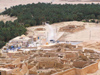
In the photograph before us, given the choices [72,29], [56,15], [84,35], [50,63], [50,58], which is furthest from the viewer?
[56,15]

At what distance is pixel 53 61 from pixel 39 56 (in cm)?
212

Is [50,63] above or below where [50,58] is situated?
below

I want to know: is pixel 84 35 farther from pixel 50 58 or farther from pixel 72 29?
pixel 50 58

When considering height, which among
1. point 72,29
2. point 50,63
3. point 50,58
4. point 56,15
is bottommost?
point 50,63

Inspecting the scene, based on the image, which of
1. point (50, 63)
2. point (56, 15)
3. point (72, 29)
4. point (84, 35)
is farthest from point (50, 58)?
point (56, 15)

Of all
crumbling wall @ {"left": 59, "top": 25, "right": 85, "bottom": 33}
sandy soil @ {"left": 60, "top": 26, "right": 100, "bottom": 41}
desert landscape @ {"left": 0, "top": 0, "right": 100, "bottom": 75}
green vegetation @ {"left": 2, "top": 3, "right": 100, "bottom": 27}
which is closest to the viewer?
desert landscape @ {"left": 0, "top": 0, "right": 100, "bottom": 75}

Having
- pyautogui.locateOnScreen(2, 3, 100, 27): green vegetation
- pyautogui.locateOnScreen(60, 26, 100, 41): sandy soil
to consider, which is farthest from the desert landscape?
pyautogui.locateOnScreen(2, 3, 100, 27): green vegetation

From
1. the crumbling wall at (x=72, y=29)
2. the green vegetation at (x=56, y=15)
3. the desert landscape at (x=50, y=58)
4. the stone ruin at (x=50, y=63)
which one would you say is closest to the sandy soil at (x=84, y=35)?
the desert landscape at (x=50, y=58)

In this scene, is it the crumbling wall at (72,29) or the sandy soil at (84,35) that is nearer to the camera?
the sandy soil at (84,35)

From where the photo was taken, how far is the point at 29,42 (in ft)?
105

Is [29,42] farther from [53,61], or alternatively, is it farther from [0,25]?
[0,25]

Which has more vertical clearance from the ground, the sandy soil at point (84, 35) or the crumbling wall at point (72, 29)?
the crumbling wall at point (72, 29)

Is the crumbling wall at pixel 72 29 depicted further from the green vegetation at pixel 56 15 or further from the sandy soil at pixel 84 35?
the green vegetation at pixel 56 15

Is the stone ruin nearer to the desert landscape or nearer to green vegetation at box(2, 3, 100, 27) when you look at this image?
the desert landscape
